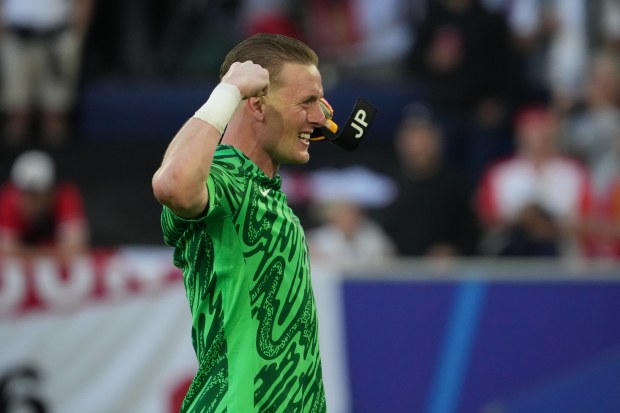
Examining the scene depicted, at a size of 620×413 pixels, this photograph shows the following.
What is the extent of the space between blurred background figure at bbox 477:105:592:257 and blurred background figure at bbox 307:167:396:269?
799 mm

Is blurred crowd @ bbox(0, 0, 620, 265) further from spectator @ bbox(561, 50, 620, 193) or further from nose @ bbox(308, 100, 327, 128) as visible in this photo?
nose @ bbox(308, 100, 327, 128)

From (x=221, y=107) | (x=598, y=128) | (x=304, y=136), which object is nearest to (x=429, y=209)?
(x=598, y=128)

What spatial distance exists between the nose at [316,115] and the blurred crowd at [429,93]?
16.8ft

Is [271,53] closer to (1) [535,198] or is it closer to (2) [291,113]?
(2) [291,113]

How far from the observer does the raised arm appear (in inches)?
136

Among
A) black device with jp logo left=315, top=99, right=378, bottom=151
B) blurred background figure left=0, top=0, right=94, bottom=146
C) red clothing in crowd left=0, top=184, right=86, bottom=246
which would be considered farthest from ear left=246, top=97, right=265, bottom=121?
blurred background figure left=0, top=0, right=94, bottom=146

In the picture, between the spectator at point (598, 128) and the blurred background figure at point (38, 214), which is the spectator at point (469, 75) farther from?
the blurred background figure at point (38, 214)

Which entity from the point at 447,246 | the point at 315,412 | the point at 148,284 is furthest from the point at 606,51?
the point at 315,412

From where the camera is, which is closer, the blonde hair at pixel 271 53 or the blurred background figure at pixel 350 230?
the blonde hair at pixel 271 53

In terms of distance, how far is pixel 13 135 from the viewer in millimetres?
11773

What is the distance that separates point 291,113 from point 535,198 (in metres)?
5.74

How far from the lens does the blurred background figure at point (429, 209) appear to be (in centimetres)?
952

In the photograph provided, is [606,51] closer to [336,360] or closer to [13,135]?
[336,360]

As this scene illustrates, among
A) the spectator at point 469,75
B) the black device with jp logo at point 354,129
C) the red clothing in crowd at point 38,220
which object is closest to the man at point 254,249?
the black device with jp logo at point 354,129
